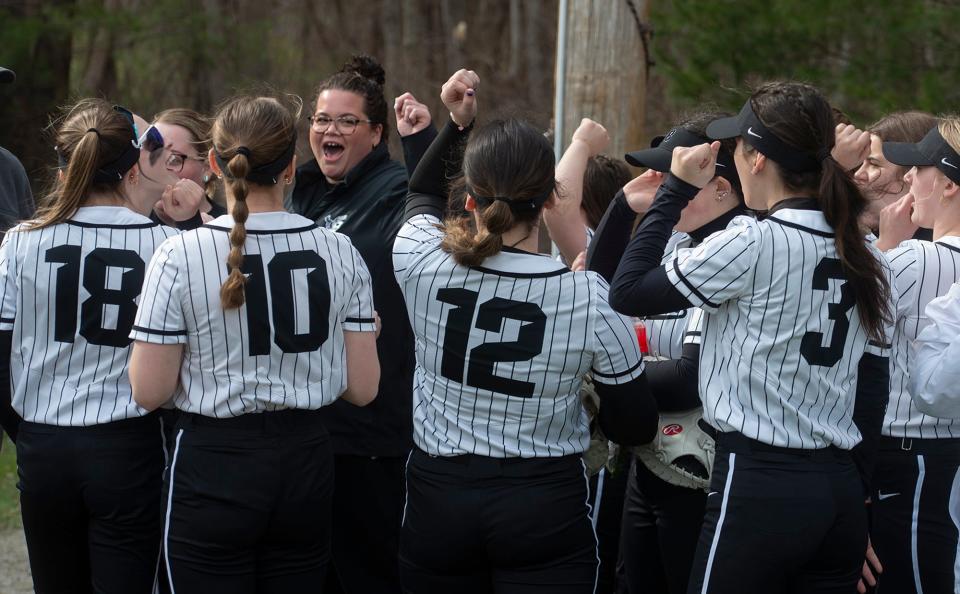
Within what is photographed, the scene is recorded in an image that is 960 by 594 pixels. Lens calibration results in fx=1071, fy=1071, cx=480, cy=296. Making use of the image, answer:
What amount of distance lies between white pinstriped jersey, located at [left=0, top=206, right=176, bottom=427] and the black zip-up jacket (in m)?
0.84

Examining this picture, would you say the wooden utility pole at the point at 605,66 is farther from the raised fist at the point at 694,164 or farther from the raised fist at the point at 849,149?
the raised fist at the point at 694,164

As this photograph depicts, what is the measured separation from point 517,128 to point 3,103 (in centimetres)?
879

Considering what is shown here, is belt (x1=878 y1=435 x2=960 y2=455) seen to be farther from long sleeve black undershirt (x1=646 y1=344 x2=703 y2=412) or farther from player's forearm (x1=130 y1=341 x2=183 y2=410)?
player's forearm (x1=130 y1=341 x2=183 y2=410)

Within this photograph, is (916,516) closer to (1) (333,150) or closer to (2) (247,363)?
(2) (247,363)

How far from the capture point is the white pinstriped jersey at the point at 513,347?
278 centimetres

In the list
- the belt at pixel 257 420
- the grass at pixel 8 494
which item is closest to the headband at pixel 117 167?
the belt at pixel 257 420

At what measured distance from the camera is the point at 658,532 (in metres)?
3.27

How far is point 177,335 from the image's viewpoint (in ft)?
9.36

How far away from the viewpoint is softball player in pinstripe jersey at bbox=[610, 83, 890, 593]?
2.67 metres

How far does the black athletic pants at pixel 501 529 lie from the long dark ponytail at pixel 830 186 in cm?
88

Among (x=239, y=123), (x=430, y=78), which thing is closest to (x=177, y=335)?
(x=239, y=123)

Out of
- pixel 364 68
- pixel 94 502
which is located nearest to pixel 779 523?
pixel 94 502

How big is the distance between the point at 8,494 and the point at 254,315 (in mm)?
4909

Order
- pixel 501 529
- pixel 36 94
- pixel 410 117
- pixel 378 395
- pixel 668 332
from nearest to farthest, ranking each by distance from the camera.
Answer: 1. pixel 501 529
2. pixel 668 332
3. pixel 410 117
4. pixel 378 395
5. pixel 36 94
